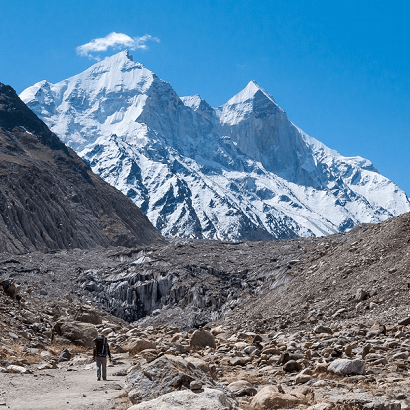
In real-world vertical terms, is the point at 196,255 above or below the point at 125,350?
above

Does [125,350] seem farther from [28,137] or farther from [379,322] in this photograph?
[28,137]

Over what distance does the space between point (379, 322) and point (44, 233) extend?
92632 millimetres

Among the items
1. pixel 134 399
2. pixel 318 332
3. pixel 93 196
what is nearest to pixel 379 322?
pixel 318 332

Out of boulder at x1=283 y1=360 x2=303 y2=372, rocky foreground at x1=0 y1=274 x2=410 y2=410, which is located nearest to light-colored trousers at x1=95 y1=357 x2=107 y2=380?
rocky foreground at x1=0 y1=274 x2=410 y2=410

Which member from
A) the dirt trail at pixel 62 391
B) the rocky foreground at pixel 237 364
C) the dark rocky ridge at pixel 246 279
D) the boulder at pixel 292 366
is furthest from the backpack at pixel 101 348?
the dark rocky ridge at pixel 246 279

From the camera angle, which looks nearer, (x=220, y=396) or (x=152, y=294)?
(x=220, y=396)

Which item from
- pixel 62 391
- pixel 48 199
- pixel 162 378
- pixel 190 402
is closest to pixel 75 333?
pixel 62 391

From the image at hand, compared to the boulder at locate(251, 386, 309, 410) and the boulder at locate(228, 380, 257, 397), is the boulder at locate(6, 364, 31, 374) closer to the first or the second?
the boulder at locate(228, 380, 257, 397)

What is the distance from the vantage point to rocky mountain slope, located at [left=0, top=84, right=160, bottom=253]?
10900cm

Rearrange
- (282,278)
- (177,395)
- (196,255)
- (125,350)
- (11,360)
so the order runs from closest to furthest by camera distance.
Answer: (177,395), (11,360), (125,350), (282,278), (196,255)

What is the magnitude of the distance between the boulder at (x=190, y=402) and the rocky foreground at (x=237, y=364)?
0.06 feet

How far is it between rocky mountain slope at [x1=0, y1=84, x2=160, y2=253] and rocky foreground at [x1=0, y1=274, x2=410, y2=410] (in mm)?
68347

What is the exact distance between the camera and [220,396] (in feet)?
34.9

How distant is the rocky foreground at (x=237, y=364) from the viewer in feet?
38.7
